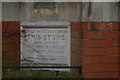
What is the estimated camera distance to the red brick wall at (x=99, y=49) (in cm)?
371

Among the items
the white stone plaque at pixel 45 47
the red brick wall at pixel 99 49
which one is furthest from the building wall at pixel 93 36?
the white stone plaque at pixel 45 47

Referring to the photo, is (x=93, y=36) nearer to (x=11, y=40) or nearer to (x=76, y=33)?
(x=76, y=33)

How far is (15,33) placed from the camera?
3795 millimetres

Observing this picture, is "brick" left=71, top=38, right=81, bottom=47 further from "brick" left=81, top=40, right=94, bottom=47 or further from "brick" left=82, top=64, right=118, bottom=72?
"brick" left=82, top=64, right=118, bottom=72

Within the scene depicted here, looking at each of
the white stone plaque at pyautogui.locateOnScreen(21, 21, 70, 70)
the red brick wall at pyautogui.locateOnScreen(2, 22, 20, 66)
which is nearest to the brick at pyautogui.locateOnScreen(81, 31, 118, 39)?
the white stone plaque at pyautogui.locateOnScreen(21, 21, 70, 70)

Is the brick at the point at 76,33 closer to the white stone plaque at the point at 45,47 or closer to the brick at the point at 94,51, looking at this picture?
the white stone plaque at the point at 45,47

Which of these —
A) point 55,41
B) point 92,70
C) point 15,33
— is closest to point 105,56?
point 92,70

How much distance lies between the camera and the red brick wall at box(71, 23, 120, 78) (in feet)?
12.2

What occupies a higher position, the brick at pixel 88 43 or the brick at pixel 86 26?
the brick at pixel 86 26

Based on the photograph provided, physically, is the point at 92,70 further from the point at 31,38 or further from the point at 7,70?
the point at 7,70

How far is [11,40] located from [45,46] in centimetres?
74

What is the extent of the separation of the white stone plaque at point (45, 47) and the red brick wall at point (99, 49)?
37 cm

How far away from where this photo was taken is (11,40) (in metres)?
3.80

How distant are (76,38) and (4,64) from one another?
64.9 inches
